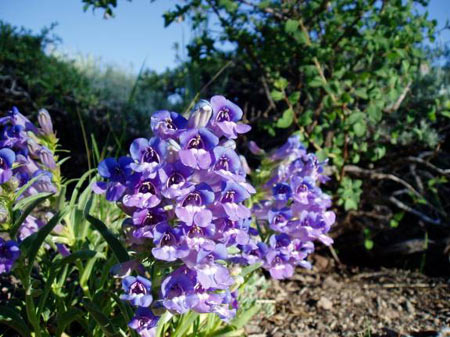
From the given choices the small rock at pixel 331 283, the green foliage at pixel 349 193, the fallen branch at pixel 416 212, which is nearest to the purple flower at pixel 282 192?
the green foliage at pixel 349 193

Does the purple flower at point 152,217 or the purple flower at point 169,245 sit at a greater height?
the purple flower at point 152,217

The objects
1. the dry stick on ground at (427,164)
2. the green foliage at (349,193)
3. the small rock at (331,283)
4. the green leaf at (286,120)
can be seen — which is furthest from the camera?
the dry stick on ground at (427,164)


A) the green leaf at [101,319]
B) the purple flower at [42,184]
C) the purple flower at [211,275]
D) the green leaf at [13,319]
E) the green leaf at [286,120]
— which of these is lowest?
the green leaf at [13,319]

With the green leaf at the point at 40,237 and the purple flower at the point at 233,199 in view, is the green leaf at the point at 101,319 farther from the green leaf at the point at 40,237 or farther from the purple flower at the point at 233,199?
the purple flower at the point at 233,199

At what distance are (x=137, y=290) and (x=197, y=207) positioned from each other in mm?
378

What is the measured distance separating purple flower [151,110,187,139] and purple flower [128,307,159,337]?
1.96 ft

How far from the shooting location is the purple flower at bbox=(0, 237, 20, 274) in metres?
1.50

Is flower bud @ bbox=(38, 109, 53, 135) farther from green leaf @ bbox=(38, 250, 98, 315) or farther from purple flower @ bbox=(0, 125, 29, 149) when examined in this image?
green leaf @ bbox=(38, 250, 98, 315)

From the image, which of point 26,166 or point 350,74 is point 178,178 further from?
point 350,74

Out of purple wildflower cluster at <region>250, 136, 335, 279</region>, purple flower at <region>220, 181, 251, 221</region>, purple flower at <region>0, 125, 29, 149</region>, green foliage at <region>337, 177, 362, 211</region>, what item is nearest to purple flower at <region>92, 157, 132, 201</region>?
purple flower at <region>220, 181, 251, 221</region>

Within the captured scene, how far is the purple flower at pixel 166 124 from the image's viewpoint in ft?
4.62

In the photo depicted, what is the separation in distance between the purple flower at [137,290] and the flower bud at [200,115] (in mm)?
540

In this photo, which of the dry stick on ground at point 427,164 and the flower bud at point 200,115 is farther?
the dry stick on ground at point 427,164

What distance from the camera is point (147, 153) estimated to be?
4.58 feet
